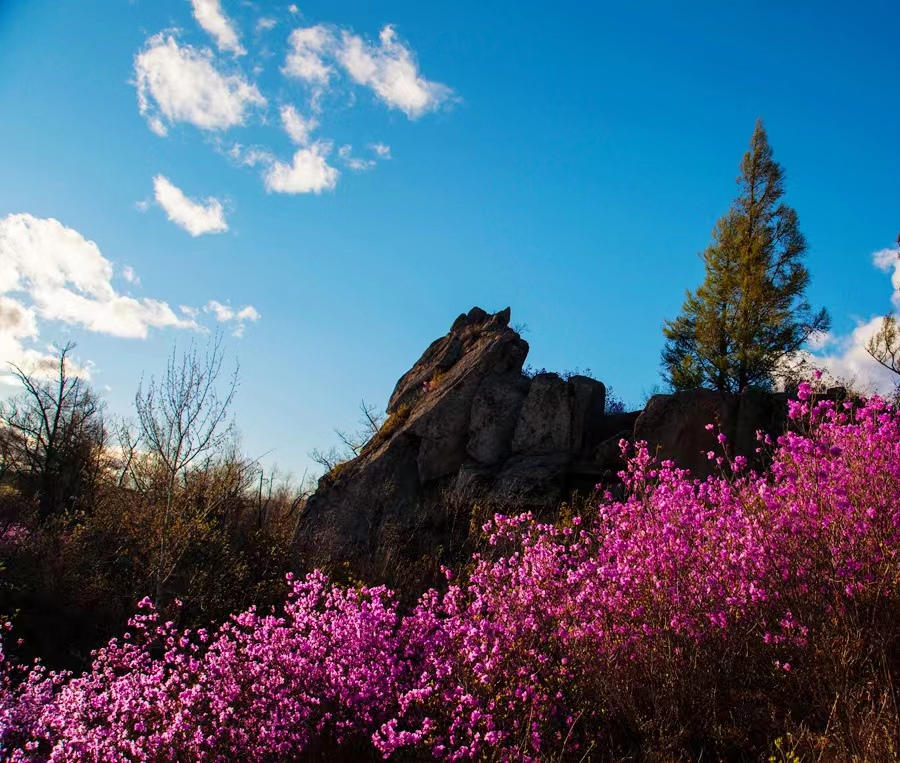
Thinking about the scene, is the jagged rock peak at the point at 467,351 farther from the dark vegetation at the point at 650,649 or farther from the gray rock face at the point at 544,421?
the dark vegetation at the point at 650,649

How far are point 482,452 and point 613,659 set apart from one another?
33.3 ft

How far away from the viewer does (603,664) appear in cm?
458

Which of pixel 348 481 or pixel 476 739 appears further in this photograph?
pixel 348 481

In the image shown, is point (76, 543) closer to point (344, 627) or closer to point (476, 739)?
point (344, 627)

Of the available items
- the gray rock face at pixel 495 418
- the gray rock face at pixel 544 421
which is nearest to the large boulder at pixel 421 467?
the gray rock face at pixel 495 418

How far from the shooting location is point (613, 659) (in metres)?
4.52

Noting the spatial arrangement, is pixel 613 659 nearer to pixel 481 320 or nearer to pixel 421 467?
pixel 421 467

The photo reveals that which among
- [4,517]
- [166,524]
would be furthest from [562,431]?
[4,517]

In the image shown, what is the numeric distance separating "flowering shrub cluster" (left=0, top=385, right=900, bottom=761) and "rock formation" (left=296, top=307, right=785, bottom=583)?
20.3 feet

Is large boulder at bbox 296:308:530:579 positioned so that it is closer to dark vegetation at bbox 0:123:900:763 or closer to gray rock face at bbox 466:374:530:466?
gray rock face at bbox 466:374:530:466

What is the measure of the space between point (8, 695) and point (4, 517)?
13.7 metres

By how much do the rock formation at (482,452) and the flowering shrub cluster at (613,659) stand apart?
6.19 meters

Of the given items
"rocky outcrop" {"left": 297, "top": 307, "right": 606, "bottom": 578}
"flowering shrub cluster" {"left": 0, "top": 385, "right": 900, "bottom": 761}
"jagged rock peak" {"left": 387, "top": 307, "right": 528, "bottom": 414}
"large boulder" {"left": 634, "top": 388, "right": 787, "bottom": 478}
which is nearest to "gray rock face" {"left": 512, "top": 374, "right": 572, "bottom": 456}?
"rocky outcrop" {"left": 297, "top": 307, "right": 606, "bottom": 578}

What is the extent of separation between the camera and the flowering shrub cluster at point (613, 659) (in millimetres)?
4266
